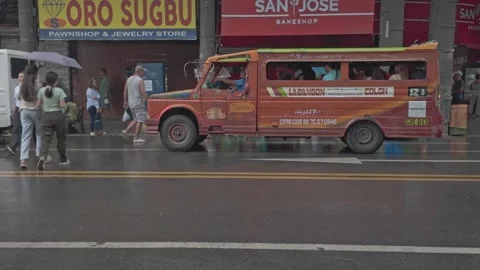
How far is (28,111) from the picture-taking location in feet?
28.1

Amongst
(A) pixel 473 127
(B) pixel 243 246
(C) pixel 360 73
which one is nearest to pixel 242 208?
(B) pixel 243 246

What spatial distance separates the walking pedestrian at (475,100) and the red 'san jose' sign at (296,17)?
5917mm

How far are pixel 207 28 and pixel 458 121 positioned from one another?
798cm

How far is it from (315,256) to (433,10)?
515 inches

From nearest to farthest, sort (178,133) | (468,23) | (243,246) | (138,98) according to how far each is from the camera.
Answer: (243,246) → (178,133) → (138,98) → (468,23)

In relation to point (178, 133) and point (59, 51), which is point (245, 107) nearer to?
point (178, 133)

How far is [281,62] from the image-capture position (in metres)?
10.4

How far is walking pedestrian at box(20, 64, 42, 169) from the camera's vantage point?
27.7 ft

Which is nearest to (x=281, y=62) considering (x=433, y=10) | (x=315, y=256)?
(x=315, y=256)

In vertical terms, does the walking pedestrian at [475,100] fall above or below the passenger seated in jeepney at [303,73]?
below

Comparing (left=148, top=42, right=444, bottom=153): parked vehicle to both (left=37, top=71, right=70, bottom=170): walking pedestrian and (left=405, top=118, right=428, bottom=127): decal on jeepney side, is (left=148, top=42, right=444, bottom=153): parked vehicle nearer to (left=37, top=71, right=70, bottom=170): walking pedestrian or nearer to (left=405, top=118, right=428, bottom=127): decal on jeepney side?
(left=405, top=118, right=428, bottom=127): decal on jeepney side

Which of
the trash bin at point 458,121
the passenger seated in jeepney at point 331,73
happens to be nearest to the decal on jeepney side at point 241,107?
the passenger seated in jeepney at point 331,73

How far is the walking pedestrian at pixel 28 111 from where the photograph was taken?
8.44 m

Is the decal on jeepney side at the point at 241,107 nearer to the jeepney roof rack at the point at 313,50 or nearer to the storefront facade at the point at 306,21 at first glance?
the jeepney roof rack at the point at 313,50
